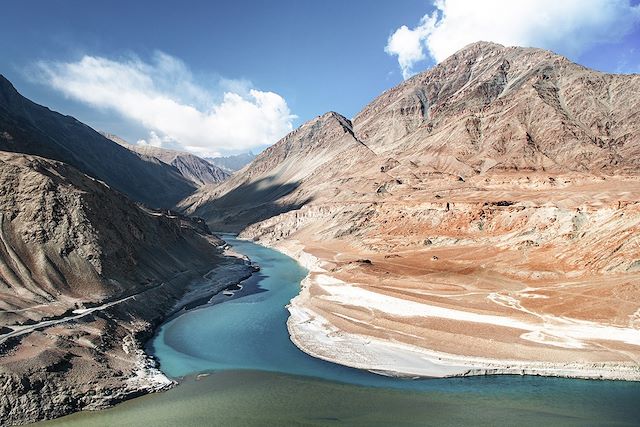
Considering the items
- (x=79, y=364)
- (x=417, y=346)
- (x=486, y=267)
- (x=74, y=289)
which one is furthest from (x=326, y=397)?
(x=486, y=267)

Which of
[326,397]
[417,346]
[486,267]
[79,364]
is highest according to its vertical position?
[486,267]

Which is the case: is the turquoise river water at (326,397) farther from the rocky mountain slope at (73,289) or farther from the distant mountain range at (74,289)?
the distant mountain range at (74,289)

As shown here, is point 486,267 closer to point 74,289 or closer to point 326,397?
point 326,397

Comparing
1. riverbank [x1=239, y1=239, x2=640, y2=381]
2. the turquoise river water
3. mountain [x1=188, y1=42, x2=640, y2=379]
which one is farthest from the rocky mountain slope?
mountain [x1=188, y1=42, x2=640, y2=379]

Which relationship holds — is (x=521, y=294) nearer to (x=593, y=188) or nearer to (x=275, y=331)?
(x=275, y=331)

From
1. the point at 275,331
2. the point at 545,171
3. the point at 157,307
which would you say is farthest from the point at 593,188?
the point at 157,307

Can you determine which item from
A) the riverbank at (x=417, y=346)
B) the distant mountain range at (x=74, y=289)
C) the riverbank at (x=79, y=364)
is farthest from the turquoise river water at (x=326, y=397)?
the distant mountain range at (x=74, y=289)

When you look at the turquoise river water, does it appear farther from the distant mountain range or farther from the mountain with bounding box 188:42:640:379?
the distant mountain range
